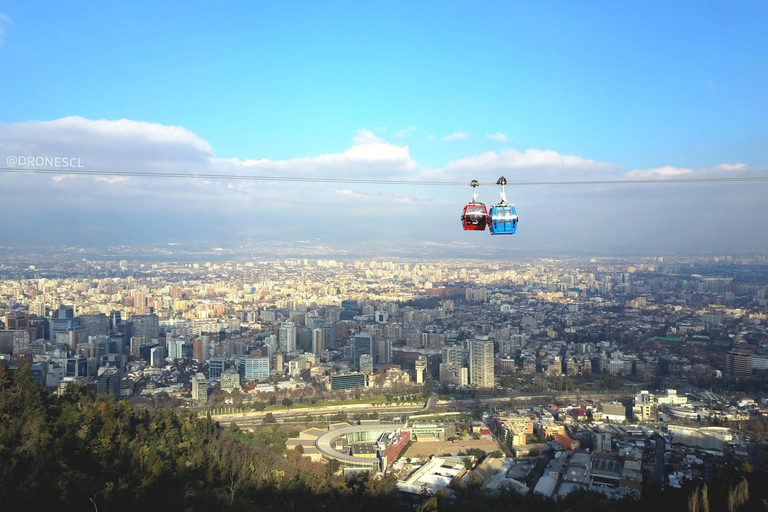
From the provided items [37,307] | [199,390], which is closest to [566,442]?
[199,390]

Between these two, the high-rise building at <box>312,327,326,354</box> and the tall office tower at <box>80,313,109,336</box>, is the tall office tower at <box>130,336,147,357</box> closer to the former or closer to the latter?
the tall office tower at <box>80,313,109,336</box>

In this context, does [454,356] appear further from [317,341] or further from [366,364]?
[317,341]

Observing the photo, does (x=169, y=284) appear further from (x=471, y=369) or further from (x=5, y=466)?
(x=5, y=466)

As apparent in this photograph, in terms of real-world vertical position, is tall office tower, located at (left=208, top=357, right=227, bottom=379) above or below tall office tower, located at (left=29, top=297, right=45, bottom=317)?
below

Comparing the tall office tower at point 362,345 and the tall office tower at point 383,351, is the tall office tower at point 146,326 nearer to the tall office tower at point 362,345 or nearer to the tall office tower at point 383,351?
the tall office tower at point 362,345

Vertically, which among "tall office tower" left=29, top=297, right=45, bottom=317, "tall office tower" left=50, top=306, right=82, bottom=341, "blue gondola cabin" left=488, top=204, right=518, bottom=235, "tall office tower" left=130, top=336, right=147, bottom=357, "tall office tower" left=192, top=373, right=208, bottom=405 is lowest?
"tall office tower" left=192, top=373, right=208, bottom=405

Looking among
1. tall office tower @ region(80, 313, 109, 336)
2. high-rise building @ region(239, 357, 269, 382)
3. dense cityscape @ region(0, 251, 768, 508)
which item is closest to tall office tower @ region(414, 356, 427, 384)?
dense cityscape @ region(0, 251, 768, 508)

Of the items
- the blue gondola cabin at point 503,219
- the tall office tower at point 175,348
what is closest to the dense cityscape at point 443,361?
the tall office tower at point 175,348
